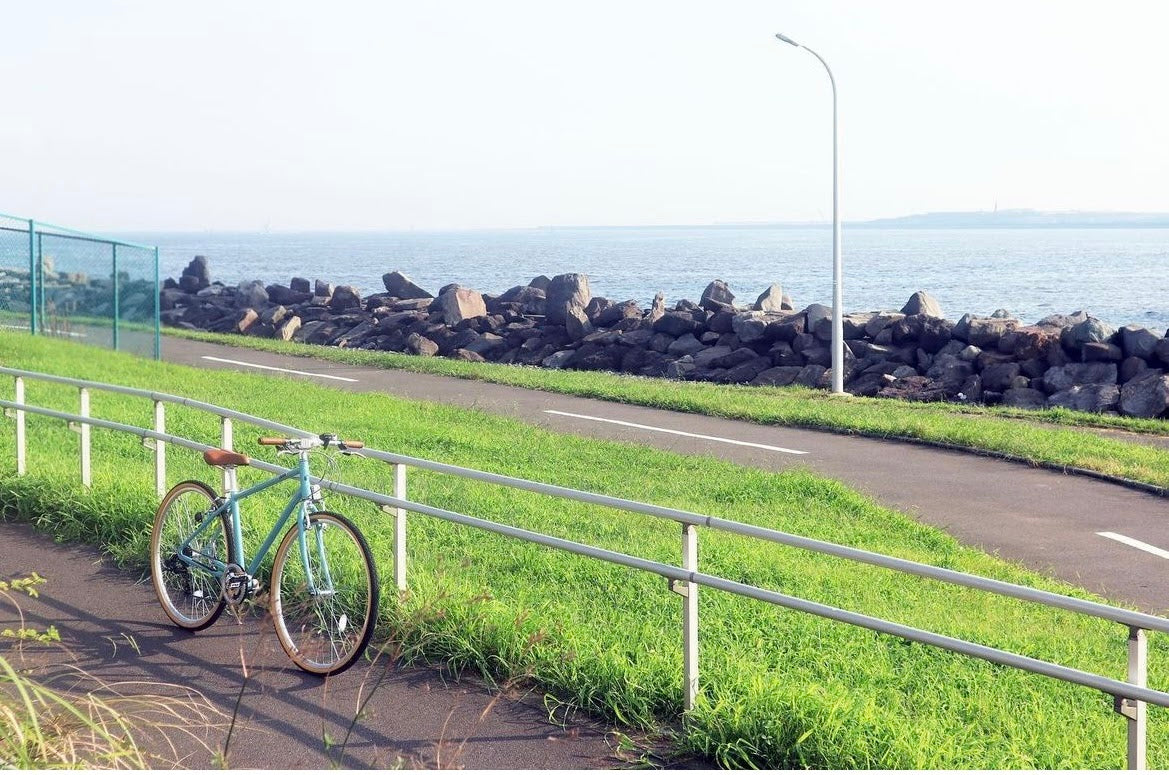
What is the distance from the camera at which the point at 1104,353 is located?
23188mm

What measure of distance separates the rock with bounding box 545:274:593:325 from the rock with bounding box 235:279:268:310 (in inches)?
551

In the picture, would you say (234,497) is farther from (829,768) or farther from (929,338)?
(929,338)

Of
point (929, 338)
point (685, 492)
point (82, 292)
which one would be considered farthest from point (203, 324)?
point (685, 492)

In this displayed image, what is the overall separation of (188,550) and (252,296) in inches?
1661

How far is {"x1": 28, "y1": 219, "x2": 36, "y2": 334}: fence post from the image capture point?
75.4 feet

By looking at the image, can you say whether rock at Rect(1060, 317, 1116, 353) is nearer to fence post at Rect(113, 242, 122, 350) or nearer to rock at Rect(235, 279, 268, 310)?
fence post at Rect(113, 242, 122, 350)

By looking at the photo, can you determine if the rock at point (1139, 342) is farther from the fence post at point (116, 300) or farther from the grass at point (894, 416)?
the fence post at point (116, 300)

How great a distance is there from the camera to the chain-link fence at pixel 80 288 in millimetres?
23203

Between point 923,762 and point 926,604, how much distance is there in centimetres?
370

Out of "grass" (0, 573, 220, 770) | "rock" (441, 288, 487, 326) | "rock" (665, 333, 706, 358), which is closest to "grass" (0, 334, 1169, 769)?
"grass" (0, 573, 220, 770)

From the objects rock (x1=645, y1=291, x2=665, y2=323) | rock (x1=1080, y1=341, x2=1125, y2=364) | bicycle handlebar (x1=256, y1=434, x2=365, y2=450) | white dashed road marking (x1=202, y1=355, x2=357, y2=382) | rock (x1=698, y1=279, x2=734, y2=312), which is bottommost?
white dashed road marking (x1=202, y1=355, x2=357, y2=382)

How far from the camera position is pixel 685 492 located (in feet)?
39.0

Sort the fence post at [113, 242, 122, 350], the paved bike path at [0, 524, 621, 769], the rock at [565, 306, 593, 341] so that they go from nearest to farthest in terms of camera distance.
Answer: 1. the paved bike path at [0, 524, 621, 769]
2. the fence post at [113, 242, 122, 350]
3. the rock at [565, 306, 593, 341]

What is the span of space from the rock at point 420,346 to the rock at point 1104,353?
16.5 metres
